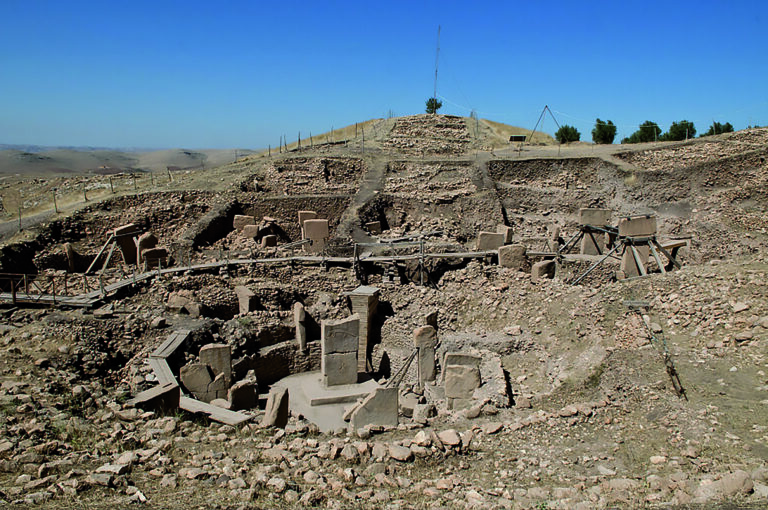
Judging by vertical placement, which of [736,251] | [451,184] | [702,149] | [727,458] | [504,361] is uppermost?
[702,149]

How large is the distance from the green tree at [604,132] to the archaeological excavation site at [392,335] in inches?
442

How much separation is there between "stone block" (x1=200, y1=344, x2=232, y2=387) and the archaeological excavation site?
0.05 metres

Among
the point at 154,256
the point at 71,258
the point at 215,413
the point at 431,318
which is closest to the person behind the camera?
the point at 215,413

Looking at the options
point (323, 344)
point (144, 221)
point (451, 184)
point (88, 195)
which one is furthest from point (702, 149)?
point (88, 195)

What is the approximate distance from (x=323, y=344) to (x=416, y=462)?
651cm

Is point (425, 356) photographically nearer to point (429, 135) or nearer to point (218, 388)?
point (218, 388)

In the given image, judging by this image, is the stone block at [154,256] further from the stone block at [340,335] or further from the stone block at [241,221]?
the stone block at [340,335]

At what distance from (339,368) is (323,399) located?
929 mm

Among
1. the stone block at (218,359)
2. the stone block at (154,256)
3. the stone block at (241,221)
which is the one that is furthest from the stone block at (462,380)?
the stone block at (241,221)

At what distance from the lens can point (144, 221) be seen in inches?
849

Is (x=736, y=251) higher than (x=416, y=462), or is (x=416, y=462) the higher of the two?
(x=736, y=251)

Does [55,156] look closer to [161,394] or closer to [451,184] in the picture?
[451,184]

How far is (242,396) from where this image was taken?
458 inches

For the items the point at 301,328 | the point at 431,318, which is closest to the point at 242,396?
the point at 301,328
